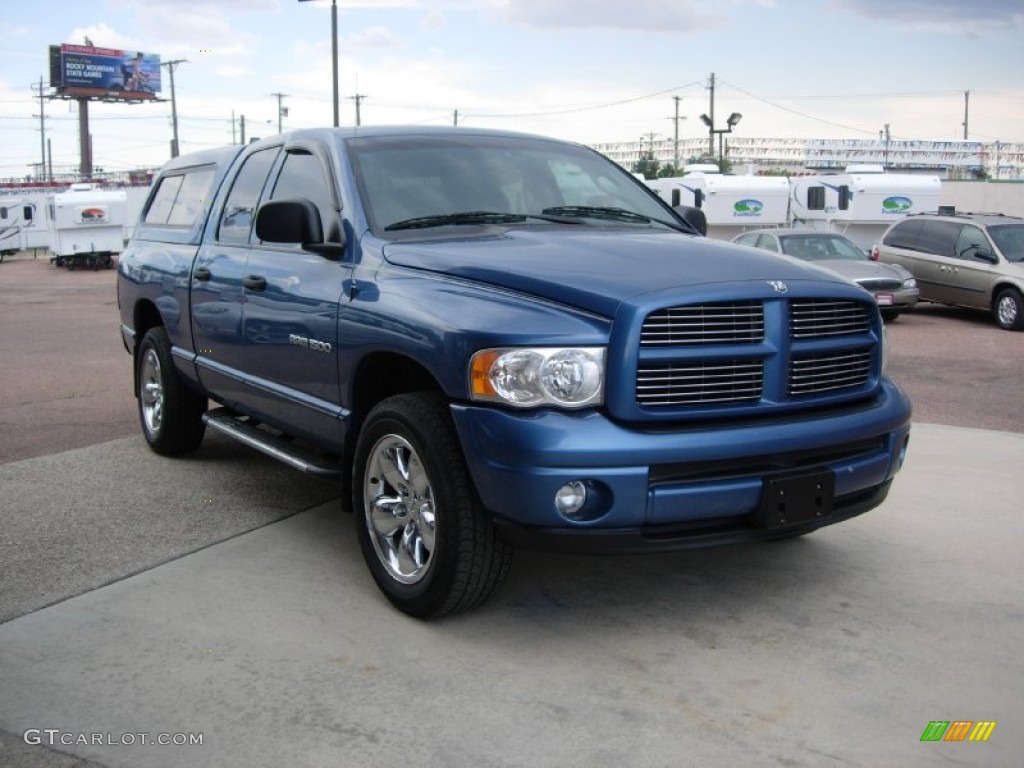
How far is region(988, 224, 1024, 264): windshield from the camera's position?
53.8 feet

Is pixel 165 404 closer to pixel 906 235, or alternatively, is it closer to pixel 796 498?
pixel 796 498

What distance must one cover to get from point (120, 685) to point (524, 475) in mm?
1542

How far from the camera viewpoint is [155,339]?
7.10m

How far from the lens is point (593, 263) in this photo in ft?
13.9

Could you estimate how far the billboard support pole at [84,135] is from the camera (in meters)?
92.2

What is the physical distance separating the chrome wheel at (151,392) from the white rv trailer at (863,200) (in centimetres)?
1899

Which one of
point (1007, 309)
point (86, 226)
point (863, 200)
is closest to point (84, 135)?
point (86, 226)

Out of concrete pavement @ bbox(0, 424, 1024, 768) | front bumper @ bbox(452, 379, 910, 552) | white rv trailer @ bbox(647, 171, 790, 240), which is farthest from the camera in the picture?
white rv trailer @ bbox(647, 171, 790, 240)

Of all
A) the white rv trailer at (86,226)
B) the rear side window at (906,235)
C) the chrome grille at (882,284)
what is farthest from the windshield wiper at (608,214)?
the white rv trailer at (86,226)

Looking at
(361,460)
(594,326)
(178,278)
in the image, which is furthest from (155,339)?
(594,326)

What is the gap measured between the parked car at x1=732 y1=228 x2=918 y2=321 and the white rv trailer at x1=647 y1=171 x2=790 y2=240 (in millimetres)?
7286

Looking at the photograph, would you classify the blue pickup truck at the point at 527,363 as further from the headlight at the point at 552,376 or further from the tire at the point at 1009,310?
the tire at the point at 1009,310

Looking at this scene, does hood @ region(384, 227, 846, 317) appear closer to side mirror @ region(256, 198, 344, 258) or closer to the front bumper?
side mirror @ region(256, 198, 344, 258)

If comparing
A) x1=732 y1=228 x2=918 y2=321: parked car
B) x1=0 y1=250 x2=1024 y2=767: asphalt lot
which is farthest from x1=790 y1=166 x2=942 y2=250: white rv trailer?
x1=0 y1=250 x2=1024 y2=767: asphalt lot
